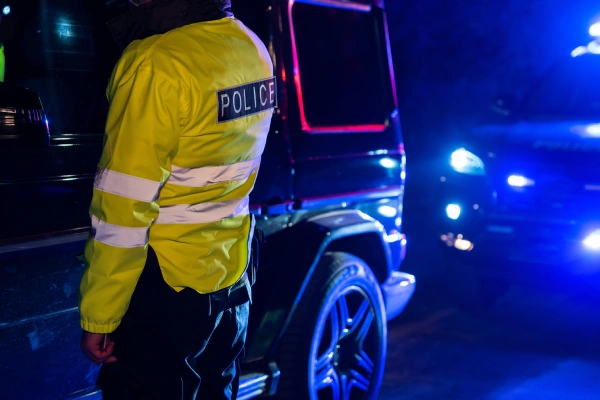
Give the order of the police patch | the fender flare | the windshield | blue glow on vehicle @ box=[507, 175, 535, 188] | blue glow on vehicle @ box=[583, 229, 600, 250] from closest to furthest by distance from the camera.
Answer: the police patch < the fender flare < blue glow on vehicle @ box=[583, 229, 600, 250] < blue glow on vehicle @ box=[507, 175, 535, 188] < the windshield

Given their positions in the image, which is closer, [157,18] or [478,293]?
[157,18]

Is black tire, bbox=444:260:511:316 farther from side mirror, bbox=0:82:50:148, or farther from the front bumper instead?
side mirror, bbox=0:82:50:148

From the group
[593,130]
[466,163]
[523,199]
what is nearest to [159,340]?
[523,199]

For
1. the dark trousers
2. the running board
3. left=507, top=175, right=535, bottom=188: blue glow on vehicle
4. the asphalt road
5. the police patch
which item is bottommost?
the asphalt road

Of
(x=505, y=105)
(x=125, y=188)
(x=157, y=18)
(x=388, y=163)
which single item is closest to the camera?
(x=125, y=188)

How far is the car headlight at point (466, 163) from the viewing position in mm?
5293

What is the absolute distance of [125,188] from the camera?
1.77 metres

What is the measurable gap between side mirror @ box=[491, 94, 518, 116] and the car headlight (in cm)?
71

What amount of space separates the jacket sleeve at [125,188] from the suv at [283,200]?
372 millimetres

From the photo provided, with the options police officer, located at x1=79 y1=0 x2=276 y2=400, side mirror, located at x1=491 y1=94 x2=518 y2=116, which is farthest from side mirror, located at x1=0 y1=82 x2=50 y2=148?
side mirror, located at x1=491 y1=94 x2=518 y2=116

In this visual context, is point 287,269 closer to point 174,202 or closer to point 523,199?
point 174,202

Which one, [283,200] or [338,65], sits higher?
[338,65]

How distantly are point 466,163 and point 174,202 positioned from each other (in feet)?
12.6

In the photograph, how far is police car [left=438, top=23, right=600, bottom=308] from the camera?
488 centimetres
